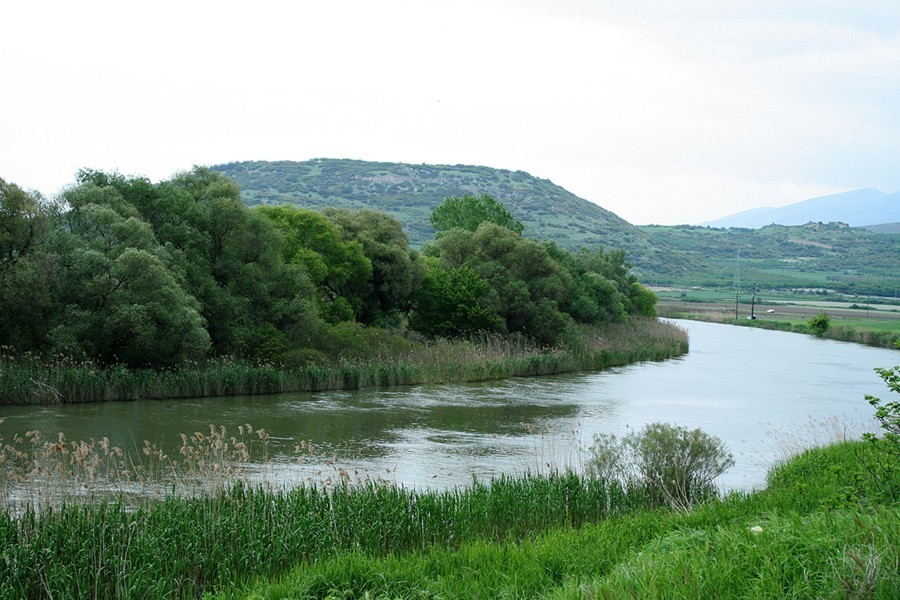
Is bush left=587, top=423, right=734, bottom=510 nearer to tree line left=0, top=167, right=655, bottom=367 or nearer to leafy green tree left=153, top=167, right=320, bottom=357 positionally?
tree line left=0, top=167, right=655, bottom=367

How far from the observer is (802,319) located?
307ft

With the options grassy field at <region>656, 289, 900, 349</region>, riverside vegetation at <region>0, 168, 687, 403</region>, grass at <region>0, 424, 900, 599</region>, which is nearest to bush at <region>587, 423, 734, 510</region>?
grass at <region>0, 424, 900, 599</region>

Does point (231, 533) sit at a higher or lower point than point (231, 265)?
lower

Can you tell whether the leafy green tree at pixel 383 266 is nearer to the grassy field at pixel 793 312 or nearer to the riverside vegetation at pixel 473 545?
the riverside vegetation at pixel 473 545

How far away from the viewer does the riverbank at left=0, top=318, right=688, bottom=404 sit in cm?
Answer: 2480

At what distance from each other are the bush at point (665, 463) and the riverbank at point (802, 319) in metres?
55.6

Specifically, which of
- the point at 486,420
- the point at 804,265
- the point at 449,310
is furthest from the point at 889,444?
the point at 804,265

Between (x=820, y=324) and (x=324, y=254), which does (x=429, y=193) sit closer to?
(x=820, y=324)

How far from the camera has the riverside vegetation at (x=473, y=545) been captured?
22.6 ft

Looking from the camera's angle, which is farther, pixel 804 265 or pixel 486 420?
pixel 804 265

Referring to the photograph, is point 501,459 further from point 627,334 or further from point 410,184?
point 410,184

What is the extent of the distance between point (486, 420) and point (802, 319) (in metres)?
77.9

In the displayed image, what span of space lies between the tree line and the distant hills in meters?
76.7

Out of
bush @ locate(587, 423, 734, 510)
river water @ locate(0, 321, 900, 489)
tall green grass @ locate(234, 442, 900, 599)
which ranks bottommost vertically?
river water @ locate(0, 321, 900, 489)
